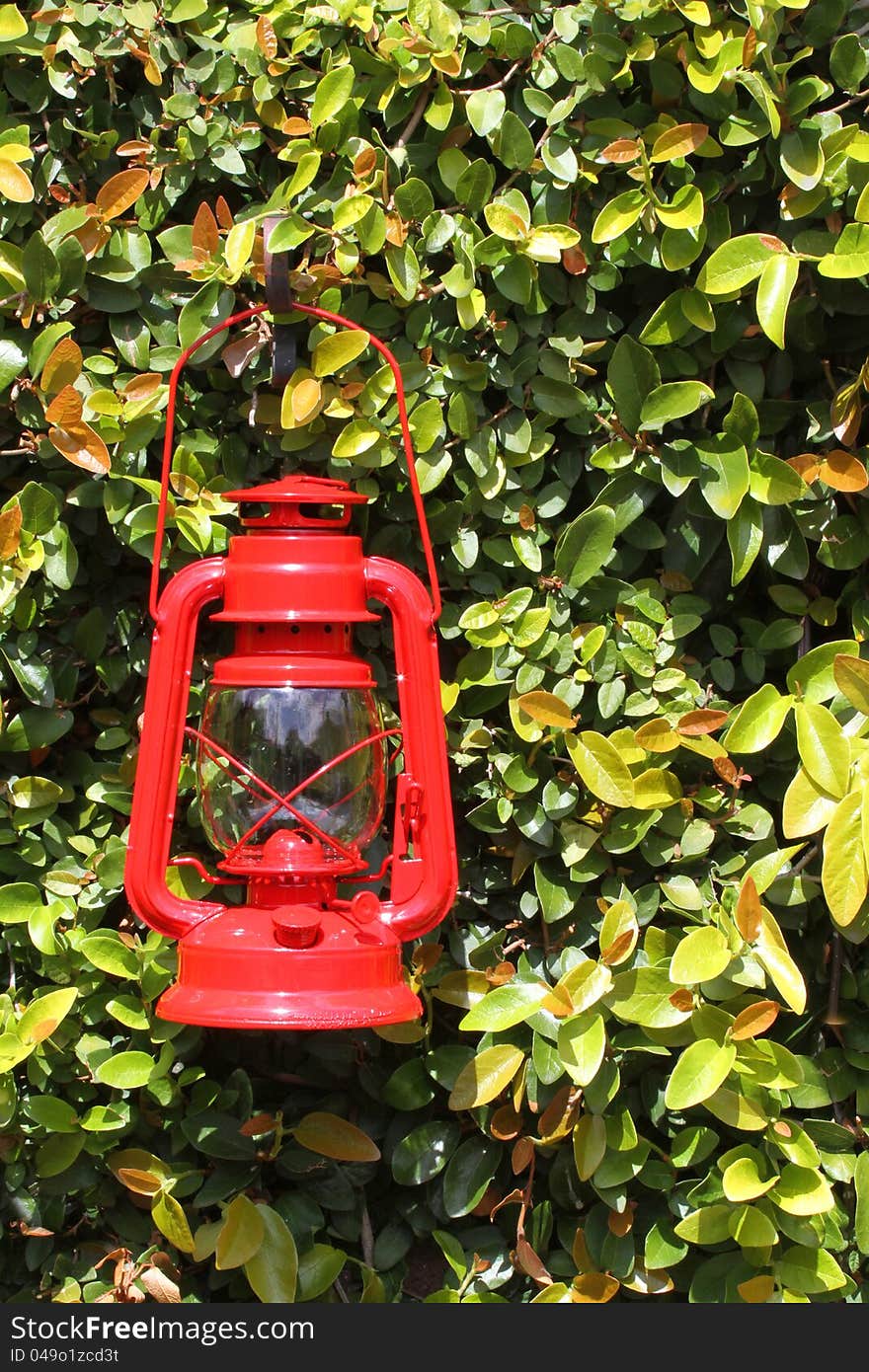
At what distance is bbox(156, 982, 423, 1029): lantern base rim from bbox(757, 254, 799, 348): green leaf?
0.74 metres

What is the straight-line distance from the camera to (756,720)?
4.58 ft

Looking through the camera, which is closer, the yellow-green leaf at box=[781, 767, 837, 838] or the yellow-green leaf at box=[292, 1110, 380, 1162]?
the yellow-green leaf at box=[781, 767, 837, 838]

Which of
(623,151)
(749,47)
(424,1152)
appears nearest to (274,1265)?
(424,1152)

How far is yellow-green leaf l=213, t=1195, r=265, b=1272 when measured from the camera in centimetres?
138

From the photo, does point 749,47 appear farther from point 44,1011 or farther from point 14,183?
point 44,1011

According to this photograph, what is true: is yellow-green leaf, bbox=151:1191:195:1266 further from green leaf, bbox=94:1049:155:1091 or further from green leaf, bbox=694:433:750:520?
green leaf, bbox=694:433:750:520

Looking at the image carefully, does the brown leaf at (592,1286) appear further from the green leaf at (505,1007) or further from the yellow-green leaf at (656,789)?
the yellow-green leaf at (656,789)

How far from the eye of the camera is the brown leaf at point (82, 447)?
1.37m

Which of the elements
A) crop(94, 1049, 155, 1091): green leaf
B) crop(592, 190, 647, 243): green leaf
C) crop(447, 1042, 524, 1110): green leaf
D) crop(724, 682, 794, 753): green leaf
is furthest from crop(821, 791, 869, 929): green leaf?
crop(94, 1049, 155, 1091): green leaf

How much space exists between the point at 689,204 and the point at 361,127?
36 centimetres

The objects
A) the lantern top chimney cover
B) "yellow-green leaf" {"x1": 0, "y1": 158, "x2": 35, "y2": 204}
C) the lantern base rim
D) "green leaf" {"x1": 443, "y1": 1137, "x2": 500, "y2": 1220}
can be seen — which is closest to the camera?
the lantern base rim

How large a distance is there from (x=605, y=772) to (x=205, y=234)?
69cm

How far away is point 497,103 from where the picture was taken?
1.39 m

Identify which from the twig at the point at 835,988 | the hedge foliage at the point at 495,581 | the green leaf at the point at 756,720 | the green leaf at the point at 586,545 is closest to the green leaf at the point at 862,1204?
the hedge foliage at the point at 495,581
